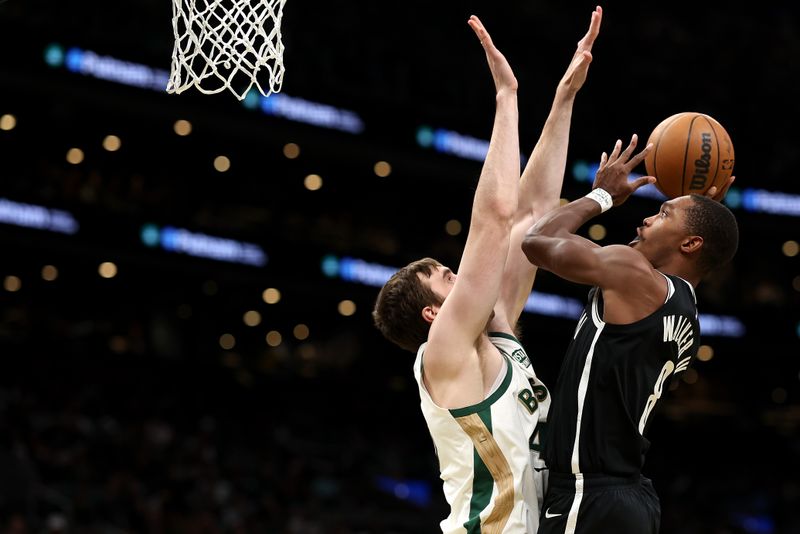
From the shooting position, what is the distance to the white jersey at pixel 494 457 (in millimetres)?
3523

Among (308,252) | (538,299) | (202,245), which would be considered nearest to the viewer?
(202,245)

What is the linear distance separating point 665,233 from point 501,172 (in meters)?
0.56

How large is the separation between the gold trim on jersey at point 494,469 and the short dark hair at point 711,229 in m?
0.88

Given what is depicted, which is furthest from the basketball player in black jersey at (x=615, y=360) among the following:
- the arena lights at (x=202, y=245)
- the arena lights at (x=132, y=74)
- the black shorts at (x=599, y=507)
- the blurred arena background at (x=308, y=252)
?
the arena lights at (x=202, y=245)

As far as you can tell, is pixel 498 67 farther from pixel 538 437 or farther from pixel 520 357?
pixel 538 437

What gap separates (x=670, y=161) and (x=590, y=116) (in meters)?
14.1

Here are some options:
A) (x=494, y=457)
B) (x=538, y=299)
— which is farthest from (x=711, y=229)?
(x=538, y=299)

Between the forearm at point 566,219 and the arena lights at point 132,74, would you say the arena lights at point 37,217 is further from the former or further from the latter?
the forearm at point 566,219

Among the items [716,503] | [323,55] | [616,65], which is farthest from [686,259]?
[616,65]

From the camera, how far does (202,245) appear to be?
14.6 m

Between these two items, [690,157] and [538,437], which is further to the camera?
[690,157]

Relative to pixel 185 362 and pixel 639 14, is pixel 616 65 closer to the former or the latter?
pixel 639 14

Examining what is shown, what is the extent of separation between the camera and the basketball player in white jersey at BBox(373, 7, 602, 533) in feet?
11.6

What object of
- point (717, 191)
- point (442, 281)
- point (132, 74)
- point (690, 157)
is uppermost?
point (690, 157)
